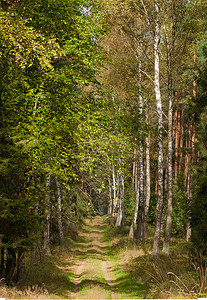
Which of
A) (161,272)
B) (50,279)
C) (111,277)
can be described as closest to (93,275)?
(111,277)

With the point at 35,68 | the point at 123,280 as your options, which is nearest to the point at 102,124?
the point at 35,68

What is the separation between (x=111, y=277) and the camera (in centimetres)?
1489

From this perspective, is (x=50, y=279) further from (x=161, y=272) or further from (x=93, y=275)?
(x=161, y=272)

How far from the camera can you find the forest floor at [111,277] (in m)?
8.45

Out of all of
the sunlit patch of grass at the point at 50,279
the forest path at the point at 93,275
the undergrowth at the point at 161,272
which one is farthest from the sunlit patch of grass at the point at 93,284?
the undergrowth at the point at 161,272

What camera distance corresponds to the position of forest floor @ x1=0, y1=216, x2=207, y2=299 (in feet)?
27.7

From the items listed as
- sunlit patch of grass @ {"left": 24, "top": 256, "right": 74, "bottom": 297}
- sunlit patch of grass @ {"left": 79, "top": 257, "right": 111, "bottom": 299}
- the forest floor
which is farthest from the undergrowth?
sunlit patch of grass @ {"left": 24, "top": 256, "right": 74, "bottom": 297}

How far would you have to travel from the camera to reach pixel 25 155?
942cm

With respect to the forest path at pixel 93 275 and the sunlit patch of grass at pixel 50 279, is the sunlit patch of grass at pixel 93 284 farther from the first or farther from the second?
the sunlit patch of grass at pixel 50 279

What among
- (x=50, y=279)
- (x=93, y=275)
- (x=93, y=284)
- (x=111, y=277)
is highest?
(x=50, y=279)

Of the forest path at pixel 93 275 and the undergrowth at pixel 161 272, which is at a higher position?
the undergrowth at pixel 161 272

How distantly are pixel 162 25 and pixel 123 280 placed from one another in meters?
13.3

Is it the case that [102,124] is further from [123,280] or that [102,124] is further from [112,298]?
[123,280]

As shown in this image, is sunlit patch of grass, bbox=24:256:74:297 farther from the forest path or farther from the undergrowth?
the undergrowth
